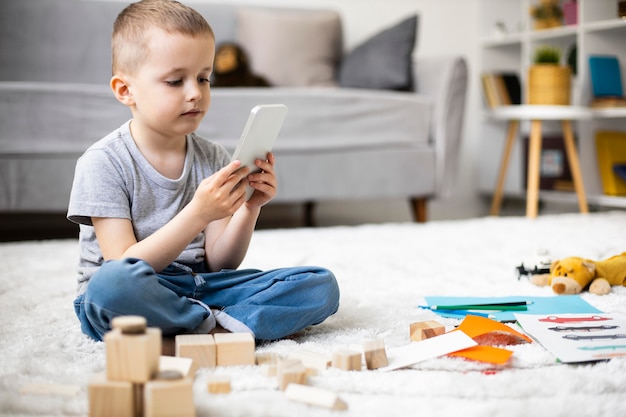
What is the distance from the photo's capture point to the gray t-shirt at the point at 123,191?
0.99 metres

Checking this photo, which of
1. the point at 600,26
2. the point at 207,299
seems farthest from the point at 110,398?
the point at 600,26

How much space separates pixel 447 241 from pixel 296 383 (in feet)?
4.05

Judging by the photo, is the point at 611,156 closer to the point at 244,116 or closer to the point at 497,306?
the point at 244,116

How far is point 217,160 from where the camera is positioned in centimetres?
116

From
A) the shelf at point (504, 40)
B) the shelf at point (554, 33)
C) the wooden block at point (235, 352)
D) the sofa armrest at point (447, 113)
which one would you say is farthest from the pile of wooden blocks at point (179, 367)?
the shelf at point (504, 40)

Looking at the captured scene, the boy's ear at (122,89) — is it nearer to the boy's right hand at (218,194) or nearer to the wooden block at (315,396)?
the boy's right hand at (218,194)

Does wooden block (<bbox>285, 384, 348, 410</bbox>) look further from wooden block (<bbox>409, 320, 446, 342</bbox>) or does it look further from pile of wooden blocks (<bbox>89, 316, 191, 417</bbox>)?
wooden block (<bbox>409, 320, 446, 342</bbox>)

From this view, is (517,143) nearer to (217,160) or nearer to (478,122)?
(478,122)

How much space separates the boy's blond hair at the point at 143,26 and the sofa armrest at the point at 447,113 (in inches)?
58.7

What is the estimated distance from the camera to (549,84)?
2.55 metres

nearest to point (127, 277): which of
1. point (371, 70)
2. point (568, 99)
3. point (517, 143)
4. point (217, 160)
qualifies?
point (217, 160)

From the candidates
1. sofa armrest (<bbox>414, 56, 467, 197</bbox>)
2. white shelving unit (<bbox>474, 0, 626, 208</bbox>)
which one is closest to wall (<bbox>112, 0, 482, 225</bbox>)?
white shelving unit (<bbox>474, 0, 626, 208</bbox>)

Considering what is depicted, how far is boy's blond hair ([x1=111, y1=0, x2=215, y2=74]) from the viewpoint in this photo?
999mm

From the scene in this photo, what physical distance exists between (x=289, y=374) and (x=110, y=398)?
0.65ft
